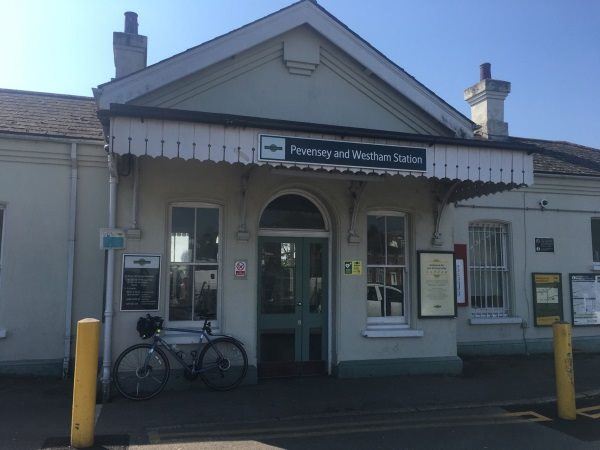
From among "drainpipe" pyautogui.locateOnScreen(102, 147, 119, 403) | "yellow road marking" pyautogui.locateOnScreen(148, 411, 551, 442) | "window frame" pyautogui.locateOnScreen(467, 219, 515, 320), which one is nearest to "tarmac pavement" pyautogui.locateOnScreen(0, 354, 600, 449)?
"yellow road marking" pyautogui.locateOnScreen(148, 411, 551, 442)

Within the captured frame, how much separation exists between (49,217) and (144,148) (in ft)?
12.2

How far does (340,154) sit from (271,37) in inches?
122

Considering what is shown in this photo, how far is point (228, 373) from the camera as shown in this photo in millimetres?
7867

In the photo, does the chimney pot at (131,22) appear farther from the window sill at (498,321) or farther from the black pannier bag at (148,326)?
the window sill at (498,321)

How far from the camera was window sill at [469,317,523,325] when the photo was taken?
11086mm

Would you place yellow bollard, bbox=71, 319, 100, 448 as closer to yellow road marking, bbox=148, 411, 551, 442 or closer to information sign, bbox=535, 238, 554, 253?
yellow road marking, bbox=148, 411, 551, 442

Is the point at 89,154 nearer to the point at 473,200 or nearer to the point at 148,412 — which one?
the point at 148,412

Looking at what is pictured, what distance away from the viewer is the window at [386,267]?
9.15m

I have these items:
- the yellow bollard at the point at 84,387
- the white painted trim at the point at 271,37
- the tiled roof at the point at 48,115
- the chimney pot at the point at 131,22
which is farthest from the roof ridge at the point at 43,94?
the yellow bollard at the point at 84,387

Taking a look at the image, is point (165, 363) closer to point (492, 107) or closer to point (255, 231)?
point (255, 231)

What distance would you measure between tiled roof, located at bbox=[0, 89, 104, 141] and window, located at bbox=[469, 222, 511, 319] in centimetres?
815

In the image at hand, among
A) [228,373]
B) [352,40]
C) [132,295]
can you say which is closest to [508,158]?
[352,40]

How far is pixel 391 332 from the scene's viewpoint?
8875 mm

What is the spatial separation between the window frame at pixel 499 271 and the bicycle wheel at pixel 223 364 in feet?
19.0
